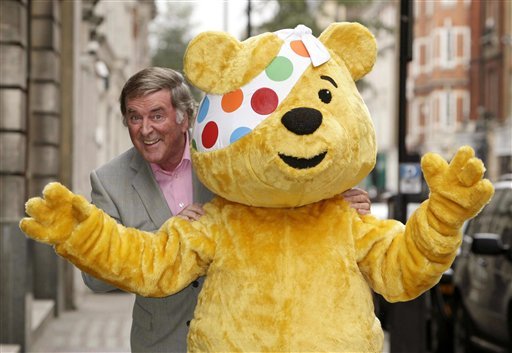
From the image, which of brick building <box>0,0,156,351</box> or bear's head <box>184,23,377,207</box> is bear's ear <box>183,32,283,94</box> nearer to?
bear's head <box>184,23,377,207</box>

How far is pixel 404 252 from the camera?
13.5 ft

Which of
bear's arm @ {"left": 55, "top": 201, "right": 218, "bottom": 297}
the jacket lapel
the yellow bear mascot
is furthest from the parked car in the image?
bear's arm @ {"left": 55, "top": 201, "right": 218, "bottom": 297}

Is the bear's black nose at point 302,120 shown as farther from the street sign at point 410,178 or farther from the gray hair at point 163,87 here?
the street sign at point 410,178

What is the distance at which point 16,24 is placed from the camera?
11641 millimetres

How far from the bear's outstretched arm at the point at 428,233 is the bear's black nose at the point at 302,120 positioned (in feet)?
1.31

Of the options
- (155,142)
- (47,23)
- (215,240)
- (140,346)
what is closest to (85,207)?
(215,240)

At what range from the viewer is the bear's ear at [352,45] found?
14.2ft

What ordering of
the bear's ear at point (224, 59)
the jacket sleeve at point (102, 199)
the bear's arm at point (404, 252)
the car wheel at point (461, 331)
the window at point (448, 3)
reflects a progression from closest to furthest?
the bear's arm at point (404, 252), the bear's ear at point (224, 59), the jacket sleeve at point (102, 199), the car wheel at point (461, 331), the window at point (448, 3)

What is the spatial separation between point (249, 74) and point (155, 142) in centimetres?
82

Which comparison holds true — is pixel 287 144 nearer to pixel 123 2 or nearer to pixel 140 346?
pixel 140 346

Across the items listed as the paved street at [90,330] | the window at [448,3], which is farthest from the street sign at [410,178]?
the window at [448,3]

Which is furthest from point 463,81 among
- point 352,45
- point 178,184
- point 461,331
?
point 352,45

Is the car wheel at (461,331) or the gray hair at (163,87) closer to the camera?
the gray hair at (163,87)

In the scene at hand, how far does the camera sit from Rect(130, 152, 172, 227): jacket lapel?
16.2 ft
